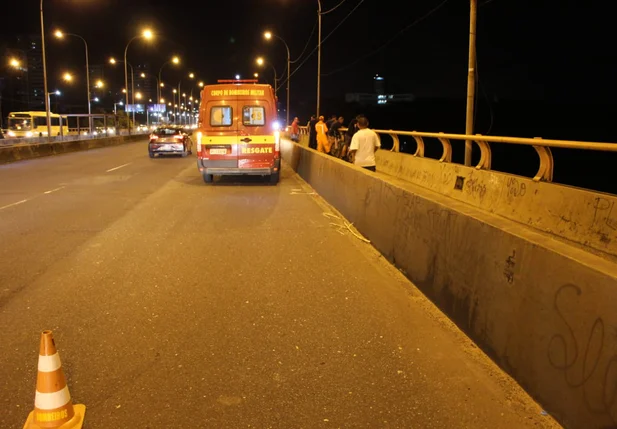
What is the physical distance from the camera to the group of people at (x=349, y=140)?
1130cm

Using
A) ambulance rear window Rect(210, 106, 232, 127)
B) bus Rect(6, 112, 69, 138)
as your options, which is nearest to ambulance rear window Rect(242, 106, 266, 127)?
ambulance rear window Rect(210, 106, 232, 127)

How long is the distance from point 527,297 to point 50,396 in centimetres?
294

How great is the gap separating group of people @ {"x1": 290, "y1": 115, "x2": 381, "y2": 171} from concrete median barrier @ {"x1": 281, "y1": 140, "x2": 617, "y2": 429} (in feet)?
15.1

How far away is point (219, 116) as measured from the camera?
1536 cm

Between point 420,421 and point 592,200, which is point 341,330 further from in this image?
point 592,200

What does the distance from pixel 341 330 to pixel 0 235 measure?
20.7 ft

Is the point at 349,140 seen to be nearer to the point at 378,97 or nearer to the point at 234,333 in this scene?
the point at 234,333

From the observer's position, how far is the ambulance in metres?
15.3

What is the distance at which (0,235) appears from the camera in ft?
29.1

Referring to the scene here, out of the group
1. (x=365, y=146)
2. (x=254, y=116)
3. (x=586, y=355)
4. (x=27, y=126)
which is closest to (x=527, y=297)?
(x=586, y=355)

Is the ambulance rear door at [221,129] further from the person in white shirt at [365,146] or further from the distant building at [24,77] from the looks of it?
the distant building at [24,77]

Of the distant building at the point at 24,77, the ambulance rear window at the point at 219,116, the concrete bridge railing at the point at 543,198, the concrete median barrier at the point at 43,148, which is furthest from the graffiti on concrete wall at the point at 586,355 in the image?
the distant building at the point at 24,77

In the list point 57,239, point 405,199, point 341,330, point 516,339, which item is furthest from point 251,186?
point 516,339

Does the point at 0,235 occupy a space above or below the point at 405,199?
below
